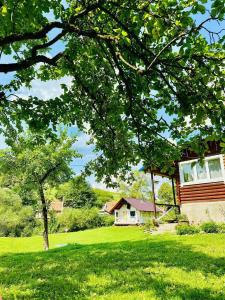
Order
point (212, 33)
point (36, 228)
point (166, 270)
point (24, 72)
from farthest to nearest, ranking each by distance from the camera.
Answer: point (36, 228)
point (24, 72)
point (166, 270)
point (212, 33)

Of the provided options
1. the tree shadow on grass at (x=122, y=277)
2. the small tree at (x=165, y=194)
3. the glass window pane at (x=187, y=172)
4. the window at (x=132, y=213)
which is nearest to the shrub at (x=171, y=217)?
the glass window pane at (x=187, y=172)

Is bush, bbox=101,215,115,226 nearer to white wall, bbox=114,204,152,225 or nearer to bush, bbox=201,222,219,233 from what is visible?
white wall, bbox=114,204,152,225

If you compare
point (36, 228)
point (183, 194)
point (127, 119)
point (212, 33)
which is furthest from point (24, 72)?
point (36, 228)

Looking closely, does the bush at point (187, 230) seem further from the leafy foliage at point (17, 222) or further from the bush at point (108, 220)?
the bush at point (108, 220)

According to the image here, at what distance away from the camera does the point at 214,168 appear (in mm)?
27281

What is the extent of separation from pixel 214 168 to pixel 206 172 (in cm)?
73

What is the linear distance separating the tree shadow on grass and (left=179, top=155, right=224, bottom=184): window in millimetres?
12551

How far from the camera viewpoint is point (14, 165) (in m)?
33.2

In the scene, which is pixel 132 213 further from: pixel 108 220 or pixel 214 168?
pixel 214 168

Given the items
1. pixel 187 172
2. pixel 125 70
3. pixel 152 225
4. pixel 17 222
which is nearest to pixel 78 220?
pixel 17 222

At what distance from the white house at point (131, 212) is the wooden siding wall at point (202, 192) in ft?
126

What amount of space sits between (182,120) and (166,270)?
5.92m

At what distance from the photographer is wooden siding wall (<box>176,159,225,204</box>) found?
2631 centimetres

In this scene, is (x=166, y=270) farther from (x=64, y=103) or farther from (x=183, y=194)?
(x=183, y=194)
